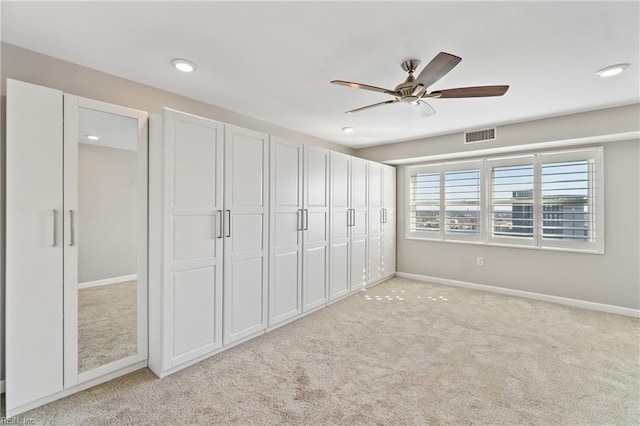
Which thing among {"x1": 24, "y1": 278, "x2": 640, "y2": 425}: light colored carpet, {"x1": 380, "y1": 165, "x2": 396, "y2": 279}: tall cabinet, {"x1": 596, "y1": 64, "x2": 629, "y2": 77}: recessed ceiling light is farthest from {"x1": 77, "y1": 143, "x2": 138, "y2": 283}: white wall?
{"x1": 596, "y1": 64, "x2": 629, "y2": 77}: recessed ceiling light

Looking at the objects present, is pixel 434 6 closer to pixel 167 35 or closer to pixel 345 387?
pixel 167 35

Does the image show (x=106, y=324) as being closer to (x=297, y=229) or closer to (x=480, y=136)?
(x=297, y=229)

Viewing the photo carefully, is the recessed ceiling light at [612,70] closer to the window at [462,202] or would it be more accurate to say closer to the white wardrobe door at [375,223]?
the window at [462,202]

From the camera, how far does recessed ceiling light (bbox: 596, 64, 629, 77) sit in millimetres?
2352

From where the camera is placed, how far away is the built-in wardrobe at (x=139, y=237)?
1938 mm

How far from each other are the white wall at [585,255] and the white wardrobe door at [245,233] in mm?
3001

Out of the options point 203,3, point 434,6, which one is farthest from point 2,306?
point 434,6

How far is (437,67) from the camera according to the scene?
1.85 meters

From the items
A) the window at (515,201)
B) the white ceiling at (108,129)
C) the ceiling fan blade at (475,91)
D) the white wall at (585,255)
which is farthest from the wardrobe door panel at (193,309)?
the window at (515,201)

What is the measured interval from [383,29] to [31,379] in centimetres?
326

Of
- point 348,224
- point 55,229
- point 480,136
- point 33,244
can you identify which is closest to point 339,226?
point 348,224

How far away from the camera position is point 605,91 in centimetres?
287

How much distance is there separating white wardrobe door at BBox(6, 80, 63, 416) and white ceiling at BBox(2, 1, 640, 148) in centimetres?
55

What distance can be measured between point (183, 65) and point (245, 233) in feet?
5.06
